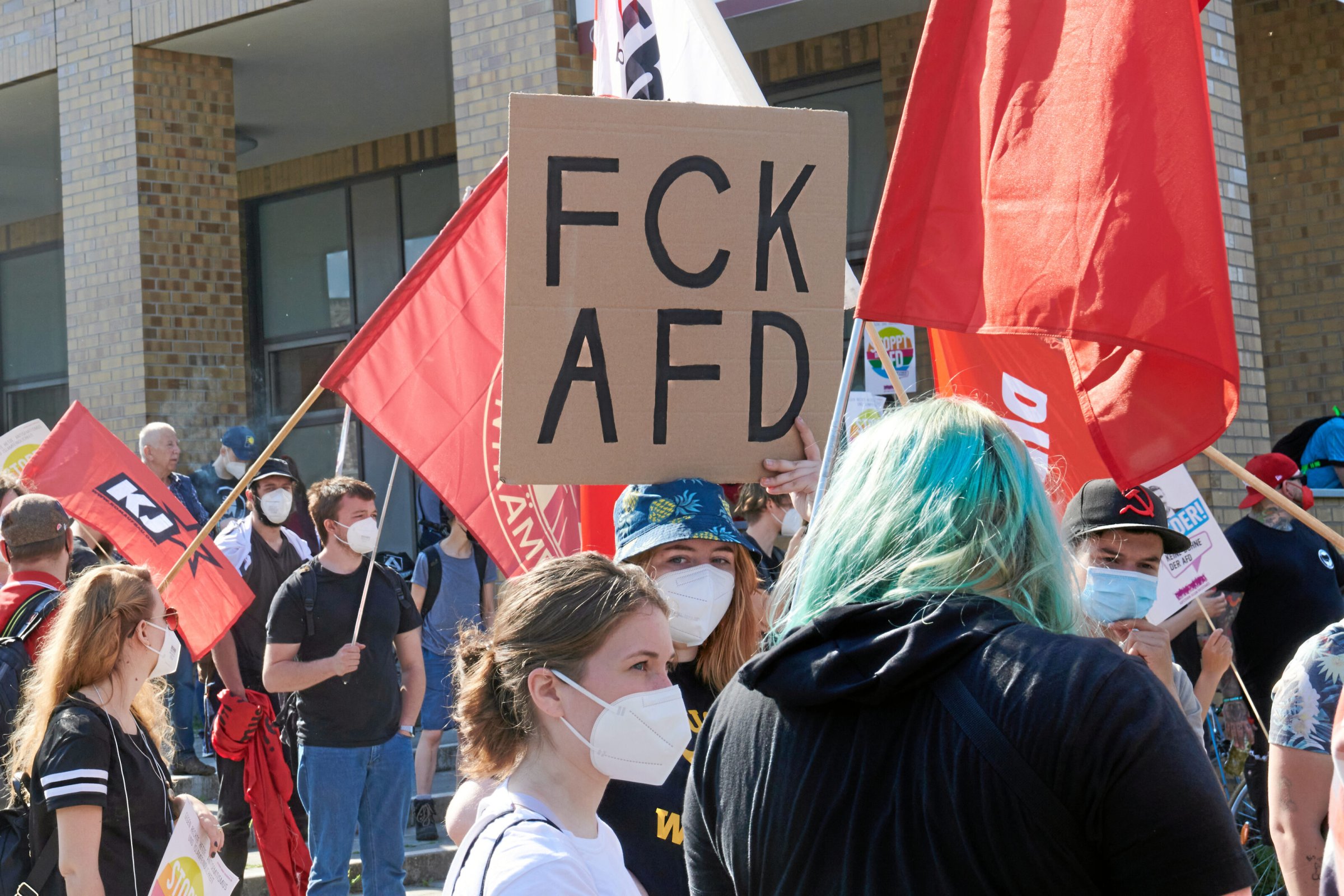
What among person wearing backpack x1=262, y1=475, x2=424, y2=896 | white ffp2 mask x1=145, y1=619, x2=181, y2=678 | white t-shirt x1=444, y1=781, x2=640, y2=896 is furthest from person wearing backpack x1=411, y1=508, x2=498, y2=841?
white t-shirt x1=444, y1=781, x2=640, y2=896

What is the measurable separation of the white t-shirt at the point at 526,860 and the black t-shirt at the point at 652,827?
1.29 ft

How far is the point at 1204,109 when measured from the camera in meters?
2.94

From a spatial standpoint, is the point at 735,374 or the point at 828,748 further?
the point at 735,374

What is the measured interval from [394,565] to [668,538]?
8.97 meters

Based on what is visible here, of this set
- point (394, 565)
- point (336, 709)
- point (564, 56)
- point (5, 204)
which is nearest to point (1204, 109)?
point (336, 709)

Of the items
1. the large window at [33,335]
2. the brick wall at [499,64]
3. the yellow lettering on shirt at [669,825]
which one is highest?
the brick wall at [499,64]

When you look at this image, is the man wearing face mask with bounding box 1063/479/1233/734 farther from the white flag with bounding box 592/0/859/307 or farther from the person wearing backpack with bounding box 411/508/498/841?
the person wearing backpack with bounding box 411/508/498/841

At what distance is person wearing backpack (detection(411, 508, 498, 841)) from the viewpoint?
802 cm

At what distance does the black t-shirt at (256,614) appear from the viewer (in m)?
7.25

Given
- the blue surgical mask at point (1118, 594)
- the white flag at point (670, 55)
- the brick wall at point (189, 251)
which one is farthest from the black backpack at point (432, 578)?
the blue surgical mask at point (1118, 594)

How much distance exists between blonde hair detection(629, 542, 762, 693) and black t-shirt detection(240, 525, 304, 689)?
4.39 metres

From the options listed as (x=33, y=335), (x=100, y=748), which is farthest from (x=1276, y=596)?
(x=33, y=335)

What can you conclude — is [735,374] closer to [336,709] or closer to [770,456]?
[770,456]

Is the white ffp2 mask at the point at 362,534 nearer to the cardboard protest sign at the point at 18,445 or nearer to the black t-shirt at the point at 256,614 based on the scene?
the black t-shirt at the point at 256,614
